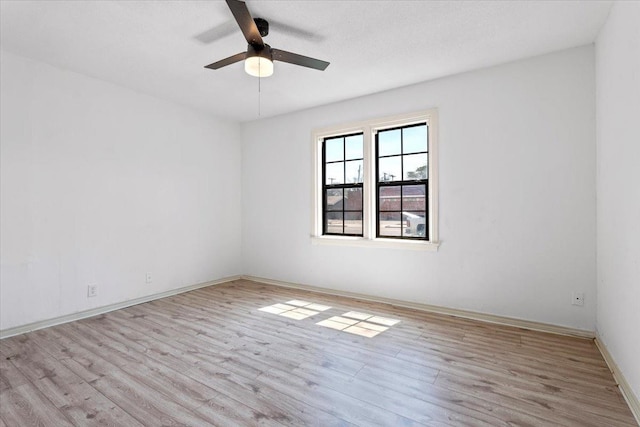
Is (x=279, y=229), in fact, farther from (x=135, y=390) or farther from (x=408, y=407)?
(x=408, y=407)

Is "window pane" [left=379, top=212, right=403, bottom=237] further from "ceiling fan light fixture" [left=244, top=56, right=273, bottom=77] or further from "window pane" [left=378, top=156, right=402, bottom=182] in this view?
"ceiling fan light fixture" [left=244, top=56, right=273, bottom=77]

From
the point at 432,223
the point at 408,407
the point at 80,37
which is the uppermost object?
the point at 80,37

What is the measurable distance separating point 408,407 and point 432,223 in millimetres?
2187

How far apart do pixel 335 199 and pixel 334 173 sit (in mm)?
376

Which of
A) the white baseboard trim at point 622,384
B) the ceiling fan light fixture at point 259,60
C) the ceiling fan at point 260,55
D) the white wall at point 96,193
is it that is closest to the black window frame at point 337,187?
the white wall at point 96,193

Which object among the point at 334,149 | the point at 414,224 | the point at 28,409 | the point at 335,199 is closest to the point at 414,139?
the point at 414,224

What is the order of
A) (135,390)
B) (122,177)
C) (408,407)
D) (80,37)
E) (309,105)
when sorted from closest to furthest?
(408,407) < (135,390) < (80,37) < (122,177) < (309,105)

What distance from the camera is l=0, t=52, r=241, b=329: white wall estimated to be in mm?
3033

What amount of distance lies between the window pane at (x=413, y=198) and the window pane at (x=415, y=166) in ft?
0.41

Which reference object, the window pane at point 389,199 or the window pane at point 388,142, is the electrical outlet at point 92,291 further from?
the window pane at point 388,142

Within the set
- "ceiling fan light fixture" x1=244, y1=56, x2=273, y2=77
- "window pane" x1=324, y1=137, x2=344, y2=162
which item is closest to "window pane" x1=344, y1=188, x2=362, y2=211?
"window pane" x1=324, y1=137, x2=344, y2=162

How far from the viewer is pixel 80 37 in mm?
2748

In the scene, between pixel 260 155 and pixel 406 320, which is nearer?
pixel 406 320

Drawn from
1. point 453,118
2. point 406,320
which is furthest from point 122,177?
point 453,118
